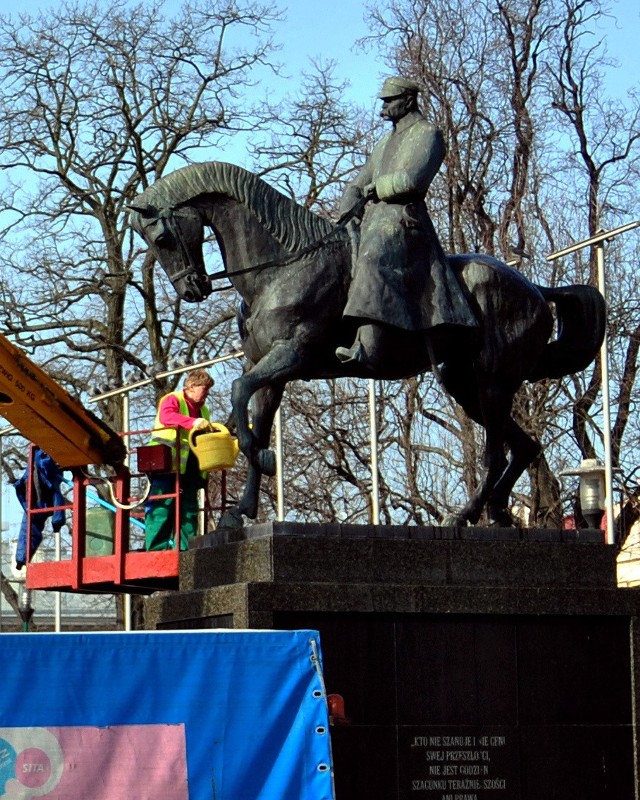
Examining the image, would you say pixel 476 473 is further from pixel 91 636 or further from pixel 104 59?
pixel 91 636

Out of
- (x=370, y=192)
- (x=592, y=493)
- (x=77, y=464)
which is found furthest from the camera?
(x=592, y=493)

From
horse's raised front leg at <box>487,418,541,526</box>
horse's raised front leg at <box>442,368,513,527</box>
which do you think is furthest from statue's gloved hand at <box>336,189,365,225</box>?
horse's raised front leg at <box>487,418,541,526</box>

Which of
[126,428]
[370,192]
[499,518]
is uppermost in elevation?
[126,428]

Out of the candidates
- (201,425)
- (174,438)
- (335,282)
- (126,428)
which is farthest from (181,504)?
(126,428)

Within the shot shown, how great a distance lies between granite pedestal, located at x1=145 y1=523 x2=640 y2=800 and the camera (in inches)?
465

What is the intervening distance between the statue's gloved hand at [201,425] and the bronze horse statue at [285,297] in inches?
89.2

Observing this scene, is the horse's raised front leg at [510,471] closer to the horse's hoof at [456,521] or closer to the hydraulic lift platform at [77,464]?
the horse's hoof at [456,521]

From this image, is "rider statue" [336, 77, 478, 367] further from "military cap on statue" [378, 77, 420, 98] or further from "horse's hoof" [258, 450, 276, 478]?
"horse's hoof" [258, 450, 276, 478]

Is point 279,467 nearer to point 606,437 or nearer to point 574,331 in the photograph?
point 606,437

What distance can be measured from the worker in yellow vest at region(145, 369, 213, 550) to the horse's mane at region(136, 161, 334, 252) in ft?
9.71

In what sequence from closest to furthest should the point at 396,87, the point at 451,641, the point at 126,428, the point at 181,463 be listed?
the point at 451,641
the point at 396,87
the point at 181,463
the point at 126,428

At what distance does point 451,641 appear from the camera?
40.3ft

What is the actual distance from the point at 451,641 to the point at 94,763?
4750mm

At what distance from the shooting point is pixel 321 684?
8.42 m
